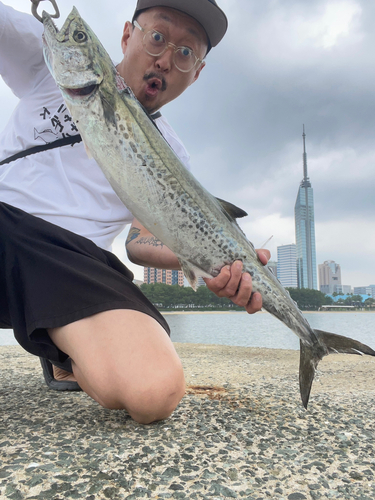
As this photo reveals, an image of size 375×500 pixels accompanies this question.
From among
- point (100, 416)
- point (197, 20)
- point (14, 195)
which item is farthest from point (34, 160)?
point (100, 416)

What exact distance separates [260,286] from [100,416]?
120 cm

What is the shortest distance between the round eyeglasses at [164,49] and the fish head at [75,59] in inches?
20.7

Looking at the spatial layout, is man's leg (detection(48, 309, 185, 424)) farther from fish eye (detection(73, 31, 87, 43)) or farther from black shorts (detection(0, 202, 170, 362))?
fish eye (detection(73, 31, 87, 43))

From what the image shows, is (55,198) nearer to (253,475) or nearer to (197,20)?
(197,20)

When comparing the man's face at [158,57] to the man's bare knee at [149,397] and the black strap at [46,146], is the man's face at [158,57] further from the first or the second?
the man's bare knee at [149,397]

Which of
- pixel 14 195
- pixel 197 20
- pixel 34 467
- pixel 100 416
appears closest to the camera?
pixel 34 467

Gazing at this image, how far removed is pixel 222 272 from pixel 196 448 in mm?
935

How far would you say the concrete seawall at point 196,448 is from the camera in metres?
1.24

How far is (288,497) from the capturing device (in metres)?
1.21

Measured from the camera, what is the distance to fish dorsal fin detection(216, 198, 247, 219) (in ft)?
7.27

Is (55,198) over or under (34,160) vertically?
under

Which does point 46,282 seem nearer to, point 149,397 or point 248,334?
point 149,397

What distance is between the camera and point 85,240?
2.18 metres

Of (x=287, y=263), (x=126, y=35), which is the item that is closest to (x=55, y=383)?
(x=126, y=35)
